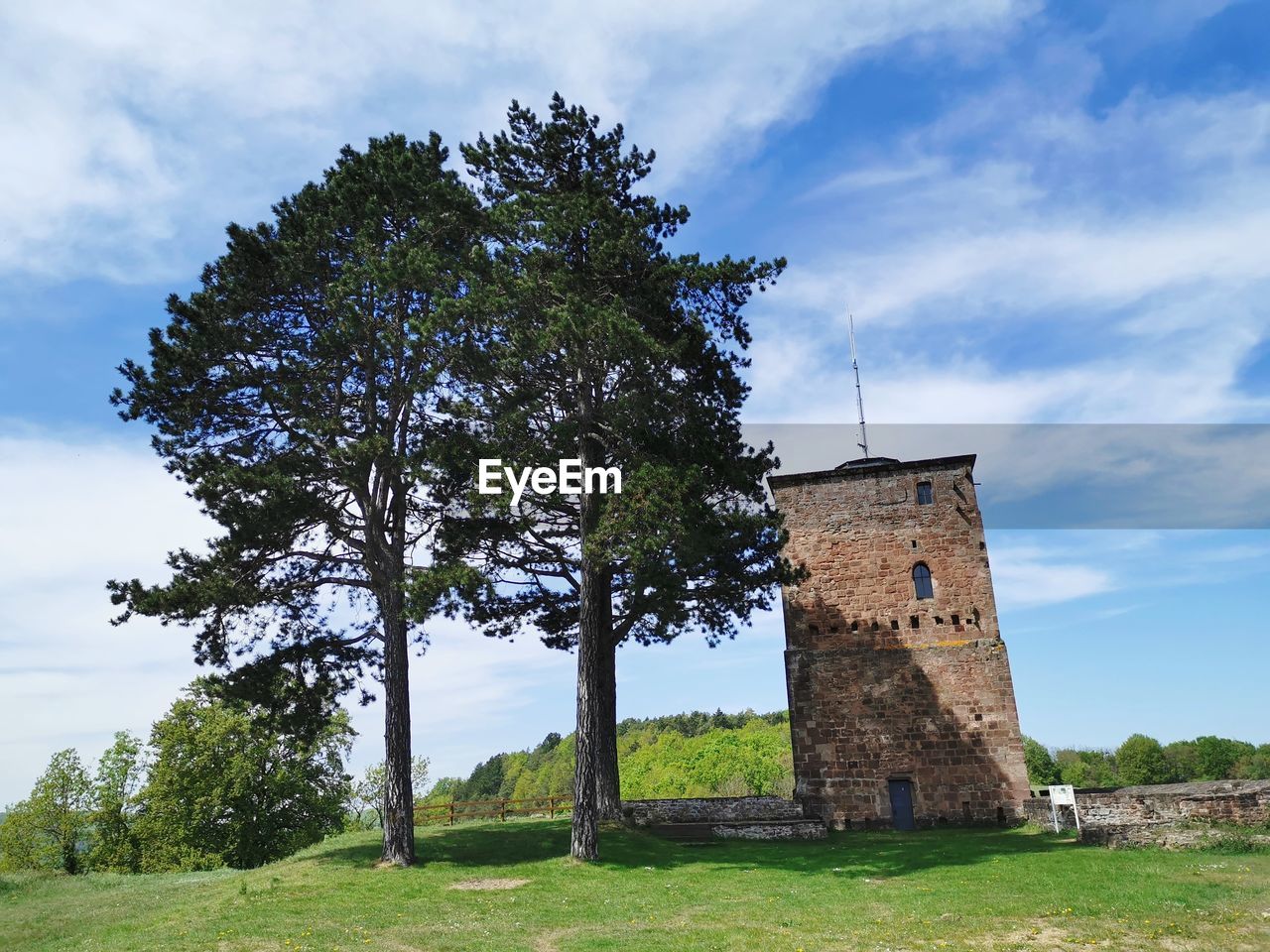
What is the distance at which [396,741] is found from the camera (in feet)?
60.8

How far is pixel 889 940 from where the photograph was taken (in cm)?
1066

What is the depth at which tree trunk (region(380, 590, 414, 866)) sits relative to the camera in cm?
1769

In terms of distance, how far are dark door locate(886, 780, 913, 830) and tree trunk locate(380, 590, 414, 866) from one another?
14717 millimetres

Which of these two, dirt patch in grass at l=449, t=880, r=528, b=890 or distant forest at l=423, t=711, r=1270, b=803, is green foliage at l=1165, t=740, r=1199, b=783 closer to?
distant forest at l=423, t=711, r=1270, b=803

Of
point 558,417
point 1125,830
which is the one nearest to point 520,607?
point 558,417

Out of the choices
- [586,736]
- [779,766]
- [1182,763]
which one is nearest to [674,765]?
[779,766]

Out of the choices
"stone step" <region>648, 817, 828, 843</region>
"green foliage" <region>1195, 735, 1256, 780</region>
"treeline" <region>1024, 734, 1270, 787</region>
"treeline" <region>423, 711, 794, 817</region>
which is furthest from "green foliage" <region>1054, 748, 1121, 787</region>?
"stone step" <region>648, 817, 828, 843</region>

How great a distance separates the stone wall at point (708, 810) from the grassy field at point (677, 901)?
337 centimetres

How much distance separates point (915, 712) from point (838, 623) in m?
3.51

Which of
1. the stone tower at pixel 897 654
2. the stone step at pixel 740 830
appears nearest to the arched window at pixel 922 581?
the stone tower at pixel 897 654

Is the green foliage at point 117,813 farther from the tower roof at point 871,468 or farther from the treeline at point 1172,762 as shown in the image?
A: the treeline at point 1172,762

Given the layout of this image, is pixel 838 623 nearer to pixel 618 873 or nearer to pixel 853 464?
pixel 853 464

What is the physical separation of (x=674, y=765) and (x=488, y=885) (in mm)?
68290

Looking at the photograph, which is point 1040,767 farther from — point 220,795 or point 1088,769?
point 220,795
